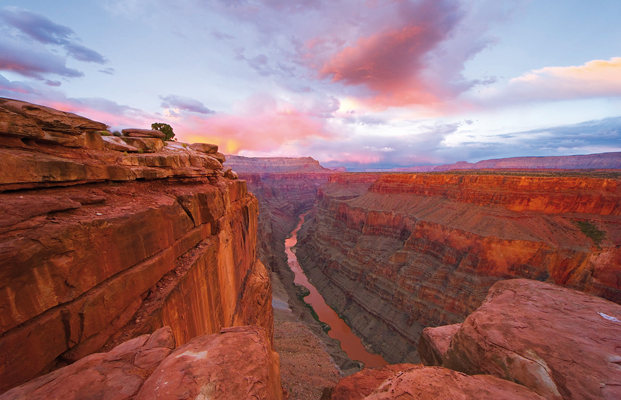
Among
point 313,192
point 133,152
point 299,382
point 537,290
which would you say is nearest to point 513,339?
point 537,290

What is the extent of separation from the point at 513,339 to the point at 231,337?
6.24 metres

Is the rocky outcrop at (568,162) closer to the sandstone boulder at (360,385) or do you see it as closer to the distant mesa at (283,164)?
the distant mesa at (283,164)

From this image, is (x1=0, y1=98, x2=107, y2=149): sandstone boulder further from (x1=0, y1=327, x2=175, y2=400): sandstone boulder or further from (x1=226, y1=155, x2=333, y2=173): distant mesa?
(x1=226, y1=155, x2=333, y2=173): distant mesa

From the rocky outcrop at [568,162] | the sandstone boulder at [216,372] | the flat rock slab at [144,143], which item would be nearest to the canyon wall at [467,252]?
the sandstone boulder at [216,372]

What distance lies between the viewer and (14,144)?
4387 mm

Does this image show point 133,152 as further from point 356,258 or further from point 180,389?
point 356,258

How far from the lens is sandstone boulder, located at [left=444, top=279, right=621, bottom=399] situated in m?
4.22

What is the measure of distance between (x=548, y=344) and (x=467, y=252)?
26713 mm

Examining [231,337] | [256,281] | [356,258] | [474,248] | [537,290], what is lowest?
[356,258]

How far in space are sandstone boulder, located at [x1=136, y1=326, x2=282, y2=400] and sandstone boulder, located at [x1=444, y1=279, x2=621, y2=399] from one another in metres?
4.88

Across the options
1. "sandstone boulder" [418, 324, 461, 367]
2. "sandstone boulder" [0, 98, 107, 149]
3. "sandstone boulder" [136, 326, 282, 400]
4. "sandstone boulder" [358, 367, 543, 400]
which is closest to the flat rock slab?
"sandstone boulder" [0, 98, 107, 149]

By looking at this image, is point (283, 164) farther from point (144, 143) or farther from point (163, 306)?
point (163, 306)

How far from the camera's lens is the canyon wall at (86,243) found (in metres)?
3.63

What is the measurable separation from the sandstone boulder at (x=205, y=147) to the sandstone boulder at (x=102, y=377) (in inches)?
428
